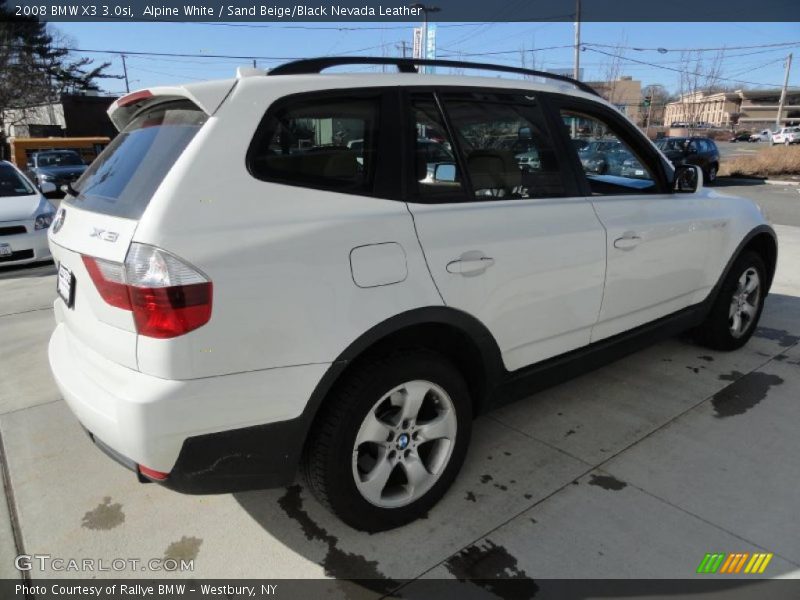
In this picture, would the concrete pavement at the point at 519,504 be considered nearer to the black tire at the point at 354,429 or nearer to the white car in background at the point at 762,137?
the black tire at the point at 354,429

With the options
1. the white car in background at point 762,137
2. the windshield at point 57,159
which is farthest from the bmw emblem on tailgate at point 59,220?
the white car in background at point 762,137

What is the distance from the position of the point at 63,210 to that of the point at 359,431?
1605 mm

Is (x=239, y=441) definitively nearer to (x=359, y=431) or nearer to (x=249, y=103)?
(x=359, y=431)

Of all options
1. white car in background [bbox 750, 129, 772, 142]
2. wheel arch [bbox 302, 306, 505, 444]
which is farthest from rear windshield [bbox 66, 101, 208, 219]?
white car in background [bbox 750, 129, 772, 142]

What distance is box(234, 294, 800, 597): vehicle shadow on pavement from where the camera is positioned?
2.23 meters

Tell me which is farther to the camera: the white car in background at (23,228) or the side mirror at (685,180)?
the white car in background at (23,228)

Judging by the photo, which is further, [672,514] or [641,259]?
[641,259]

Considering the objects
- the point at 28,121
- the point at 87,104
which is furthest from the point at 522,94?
the point at 28,121

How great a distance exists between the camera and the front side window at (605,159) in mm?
3070

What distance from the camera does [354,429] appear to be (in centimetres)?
212

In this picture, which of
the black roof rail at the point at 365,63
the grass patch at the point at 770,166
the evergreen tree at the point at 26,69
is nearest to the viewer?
the black roof rail at the point at 365,63

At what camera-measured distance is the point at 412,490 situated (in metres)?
2.41

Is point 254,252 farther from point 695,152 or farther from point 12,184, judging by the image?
point 695,152

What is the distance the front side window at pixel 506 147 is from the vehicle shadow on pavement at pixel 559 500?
4.39ft
